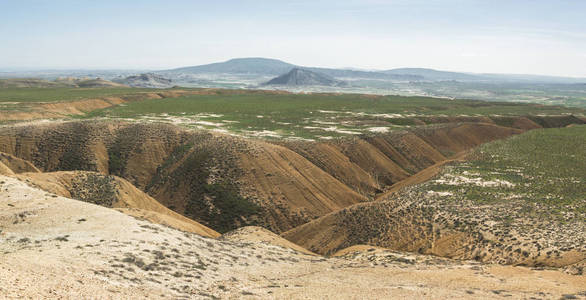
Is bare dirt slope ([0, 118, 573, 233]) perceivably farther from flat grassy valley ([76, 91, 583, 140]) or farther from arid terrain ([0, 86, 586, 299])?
flat grassy valley ([76, 91, 583, 140])

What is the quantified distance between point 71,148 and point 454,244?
151ft

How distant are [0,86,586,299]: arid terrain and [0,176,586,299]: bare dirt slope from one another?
0.31 feet

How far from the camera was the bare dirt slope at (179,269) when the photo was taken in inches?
552

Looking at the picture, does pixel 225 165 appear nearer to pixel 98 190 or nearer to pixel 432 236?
pixel 98 190

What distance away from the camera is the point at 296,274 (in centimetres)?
1958

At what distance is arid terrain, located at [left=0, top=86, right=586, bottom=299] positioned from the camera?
1647 cm

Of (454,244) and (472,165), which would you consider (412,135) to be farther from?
(454,244)

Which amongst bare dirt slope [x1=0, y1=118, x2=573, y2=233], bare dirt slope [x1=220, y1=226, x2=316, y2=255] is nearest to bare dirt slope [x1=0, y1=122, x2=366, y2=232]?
bare dirt slope [x1=0, y1=118, x2=573, y2=233]

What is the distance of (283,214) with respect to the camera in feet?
125

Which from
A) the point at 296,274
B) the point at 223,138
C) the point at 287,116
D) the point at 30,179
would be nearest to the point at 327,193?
the point at 223,138

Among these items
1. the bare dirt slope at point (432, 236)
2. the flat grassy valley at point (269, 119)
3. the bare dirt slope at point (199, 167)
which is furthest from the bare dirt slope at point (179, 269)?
the flat grassy valley at point (269, 119)

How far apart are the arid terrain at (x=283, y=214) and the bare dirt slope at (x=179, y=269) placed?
10 cm

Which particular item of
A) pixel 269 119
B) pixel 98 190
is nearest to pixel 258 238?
pixel 98 190

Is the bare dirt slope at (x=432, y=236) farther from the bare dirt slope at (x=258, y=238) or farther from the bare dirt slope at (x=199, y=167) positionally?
the bare dirt slope at (x=199, y=167)
